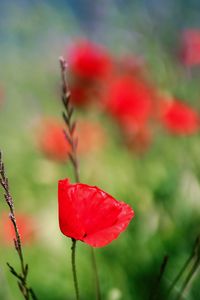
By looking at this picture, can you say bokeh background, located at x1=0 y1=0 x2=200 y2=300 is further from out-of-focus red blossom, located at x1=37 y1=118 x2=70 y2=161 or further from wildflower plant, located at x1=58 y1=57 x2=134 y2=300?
wildflower plant, located at x1=58 y1=57 x2=134 y2=300

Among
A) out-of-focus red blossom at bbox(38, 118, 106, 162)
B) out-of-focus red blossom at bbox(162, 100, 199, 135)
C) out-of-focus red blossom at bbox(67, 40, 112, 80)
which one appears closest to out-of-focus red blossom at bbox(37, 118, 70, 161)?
out-of-focus red blossom at bbox(38, 118, 106, 162)

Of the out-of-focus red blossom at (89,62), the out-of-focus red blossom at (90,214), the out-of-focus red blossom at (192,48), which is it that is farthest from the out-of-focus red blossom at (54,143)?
the out-of-focus red blossom at (90,214)

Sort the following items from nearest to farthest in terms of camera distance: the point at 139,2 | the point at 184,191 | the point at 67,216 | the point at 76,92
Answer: the point at 67,216 < the point at 184,191 < the point at 139,2 < the point at 76,92

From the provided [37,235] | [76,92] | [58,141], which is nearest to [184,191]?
[37,235]

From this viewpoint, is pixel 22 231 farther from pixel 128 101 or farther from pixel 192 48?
pixel 192 48

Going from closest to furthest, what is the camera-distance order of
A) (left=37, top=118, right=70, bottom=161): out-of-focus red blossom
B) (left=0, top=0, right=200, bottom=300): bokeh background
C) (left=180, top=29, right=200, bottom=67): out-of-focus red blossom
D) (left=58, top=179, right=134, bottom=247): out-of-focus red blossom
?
1. (left=58, top=179, right=134, bottom=247): out-of-focus red blossom
2. (left=0, top=0, right=200, bottom=300): bokeh background
3. (left=180, top=29, right=200, bottom=67): out-of-focus red blossom
4. (left=37, top=118, right=70, bottom=161): out-of-focus red blossom

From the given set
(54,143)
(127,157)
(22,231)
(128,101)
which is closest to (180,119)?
(128,101)

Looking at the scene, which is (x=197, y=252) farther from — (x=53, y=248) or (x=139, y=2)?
(x=139, y=2)
